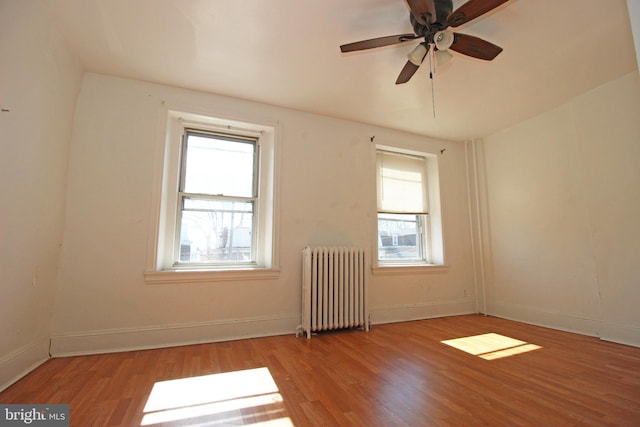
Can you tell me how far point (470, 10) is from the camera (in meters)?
1.71

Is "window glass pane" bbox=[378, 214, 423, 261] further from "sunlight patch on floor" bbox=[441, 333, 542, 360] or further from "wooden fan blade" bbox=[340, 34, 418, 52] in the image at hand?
"wooden fan blade" bbox=[340, 34, 418, 52]

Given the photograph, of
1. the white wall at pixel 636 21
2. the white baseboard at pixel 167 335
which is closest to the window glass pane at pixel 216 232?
the white baseboard at pixel 167 335

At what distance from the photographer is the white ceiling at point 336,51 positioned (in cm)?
204

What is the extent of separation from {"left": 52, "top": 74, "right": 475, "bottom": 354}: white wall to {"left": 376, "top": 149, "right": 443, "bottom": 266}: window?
13.3 inches

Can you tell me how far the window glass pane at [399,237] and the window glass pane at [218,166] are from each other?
6.14ft

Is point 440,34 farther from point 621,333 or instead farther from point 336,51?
point 621,333

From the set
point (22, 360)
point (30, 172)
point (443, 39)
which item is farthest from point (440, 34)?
point (22, 360)

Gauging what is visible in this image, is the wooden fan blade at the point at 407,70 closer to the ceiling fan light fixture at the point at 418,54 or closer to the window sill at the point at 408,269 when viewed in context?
the ceiling fan light fixture at the point at 418,54

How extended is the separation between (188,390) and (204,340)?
0.99m

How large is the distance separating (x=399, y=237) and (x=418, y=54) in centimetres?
258

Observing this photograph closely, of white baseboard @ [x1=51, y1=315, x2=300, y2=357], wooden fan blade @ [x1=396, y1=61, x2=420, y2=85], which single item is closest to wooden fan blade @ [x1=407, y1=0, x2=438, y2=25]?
wooden fan blade @ [x1=396, y1=61, x2=420, y2=85]

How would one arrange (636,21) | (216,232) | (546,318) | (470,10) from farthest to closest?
1. (546,318)
2. (216,232)
3. (470,10)
4. (636,21)

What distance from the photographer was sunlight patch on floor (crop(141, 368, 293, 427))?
153cm

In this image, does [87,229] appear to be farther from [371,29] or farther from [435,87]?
[435,87]
